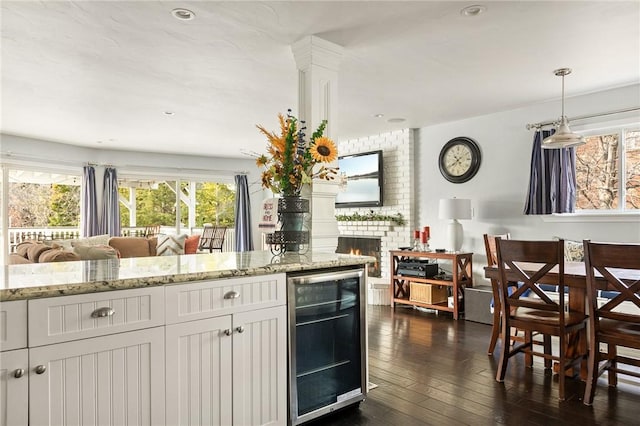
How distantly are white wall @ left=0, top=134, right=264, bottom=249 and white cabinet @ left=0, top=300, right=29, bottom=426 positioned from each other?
4580 mm

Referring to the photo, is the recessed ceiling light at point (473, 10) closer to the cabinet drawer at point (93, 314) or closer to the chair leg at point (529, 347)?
the chair leg at point (529, 347)

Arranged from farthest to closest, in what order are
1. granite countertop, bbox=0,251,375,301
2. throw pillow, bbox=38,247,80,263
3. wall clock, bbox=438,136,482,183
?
wall clock, bbox=438,136,482,183, throw pillow, bbox=38,247,80,263, granite countertop, bbox=0,251,375,301

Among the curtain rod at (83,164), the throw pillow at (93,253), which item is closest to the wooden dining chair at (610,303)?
the throw pillow at (93,253)

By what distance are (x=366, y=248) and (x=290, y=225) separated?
13.9 feet

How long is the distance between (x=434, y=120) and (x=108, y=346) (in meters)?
4.98

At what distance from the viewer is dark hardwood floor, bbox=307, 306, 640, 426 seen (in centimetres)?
241

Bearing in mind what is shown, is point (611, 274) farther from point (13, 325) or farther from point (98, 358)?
point (13, 325)

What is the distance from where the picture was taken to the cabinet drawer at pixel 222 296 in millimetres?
1780

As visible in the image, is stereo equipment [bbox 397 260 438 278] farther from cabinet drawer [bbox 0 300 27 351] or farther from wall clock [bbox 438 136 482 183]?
cabinet drawer [bbox 0 300 27 351]

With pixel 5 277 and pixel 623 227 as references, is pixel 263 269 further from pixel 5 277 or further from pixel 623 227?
pixel 623 227

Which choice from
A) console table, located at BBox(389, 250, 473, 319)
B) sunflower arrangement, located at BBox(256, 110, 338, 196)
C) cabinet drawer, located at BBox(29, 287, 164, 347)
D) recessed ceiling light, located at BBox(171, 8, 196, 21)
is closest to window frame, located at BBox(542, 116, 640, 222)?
console table, located at BBox(389, 250, 473, 319)

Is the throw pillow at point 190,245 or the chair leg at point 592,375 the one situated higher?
the throw pillow at point 190,245

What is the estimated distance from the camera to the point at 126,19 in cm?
274

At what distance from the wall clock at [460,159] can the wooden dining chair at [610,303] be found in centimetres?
299
